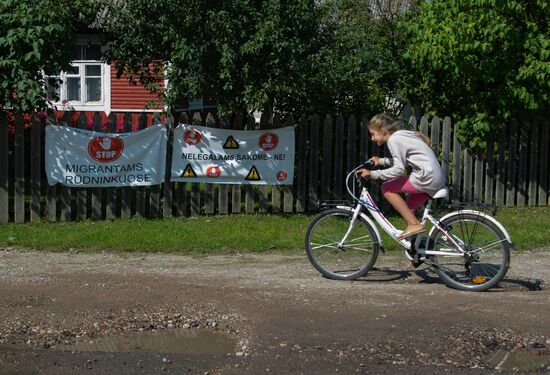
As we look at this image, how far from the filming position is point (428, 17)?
11742 mm

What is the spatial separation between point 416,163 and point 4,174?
6201 millimetres

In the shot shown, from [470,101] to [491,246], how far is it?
5450 millimetres

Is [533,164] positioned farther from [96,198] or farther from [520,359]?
[520,359]

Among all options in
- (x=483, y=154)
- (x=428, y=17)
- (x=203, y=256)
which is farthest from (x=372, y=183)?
(x=203, y=256)

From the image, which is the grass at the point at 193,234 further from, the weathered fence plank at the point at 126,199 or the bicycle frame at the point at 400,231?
the bicycle frame at the point at 400,231

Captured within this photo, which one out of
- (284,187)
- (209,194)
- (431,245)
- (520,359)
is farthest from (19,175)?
(520,359)

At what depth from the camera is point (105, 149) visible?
11.0m

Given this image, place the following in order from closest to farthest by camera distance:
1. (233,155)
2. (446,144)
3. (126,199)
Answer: (126,199) → (233,155) → (446,144)

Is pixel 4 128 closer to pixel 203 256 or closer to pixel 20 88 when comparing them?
pixel 20 88

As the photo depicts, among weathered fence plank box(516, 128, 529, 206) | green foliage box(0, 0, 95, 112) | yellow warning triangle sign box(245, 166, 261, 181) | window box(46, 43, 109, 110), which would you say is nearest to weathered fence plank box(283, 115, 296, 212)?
yellow warning triangle sign box(245, 166, 261, 181)

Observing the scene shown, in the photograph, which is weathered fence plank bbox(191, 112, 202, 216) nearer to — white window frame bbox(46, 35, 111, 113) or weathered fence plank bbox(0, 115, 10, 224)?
weathered fence plank bbox(0, 115, 10, 224)

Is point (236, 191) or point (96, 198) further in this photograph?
point (236, 191)

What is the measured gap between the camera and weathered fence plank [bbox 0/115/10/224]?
1070 centimetres

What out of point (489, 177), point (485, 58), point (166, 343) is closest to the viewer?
point (166, 343)
